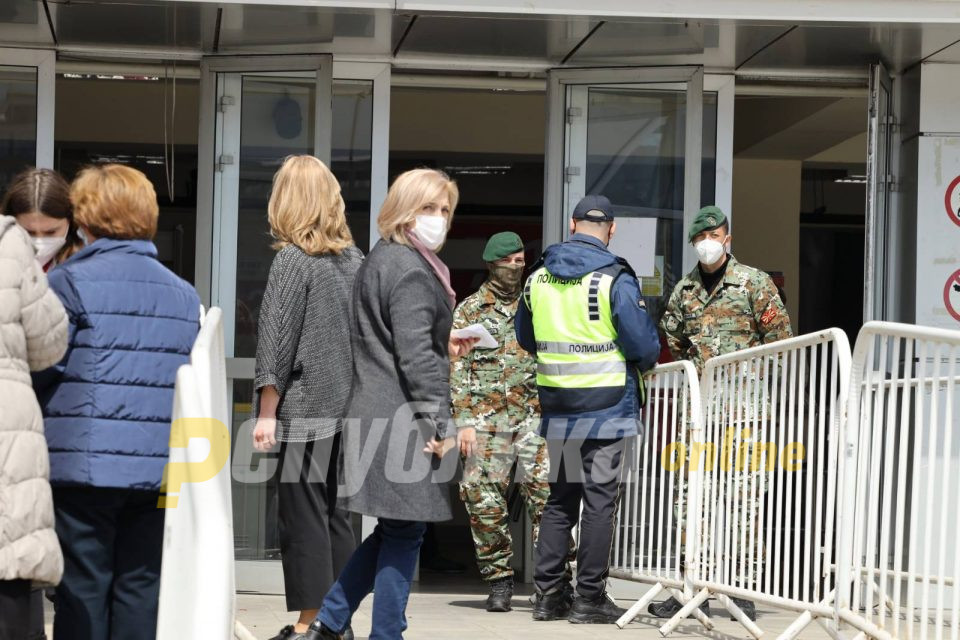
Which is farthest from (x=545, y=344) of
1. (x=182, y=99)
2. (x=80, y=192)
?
(x=182, y=99)

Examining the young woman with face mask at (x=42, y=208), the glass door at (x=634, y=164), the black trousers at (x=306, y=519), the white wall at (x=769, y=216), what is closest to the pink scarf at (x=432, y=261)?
the black trousers at (x=306, y=519)

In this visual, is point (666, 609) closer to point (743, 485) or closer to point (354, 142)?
point (743, 485)

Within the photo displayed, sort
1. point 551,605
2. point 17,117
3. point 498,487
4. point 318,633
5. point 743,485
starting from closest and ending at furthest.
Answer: point 318,633
point 743,485
point 551,605
point 498,487
point 17,117

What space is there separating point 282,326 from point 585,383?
5.58 ft


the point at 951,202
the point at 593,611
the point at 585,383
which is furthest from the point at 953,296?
the point at 593,611

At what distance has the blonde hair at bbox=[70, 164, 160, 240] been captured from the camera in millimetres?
4027

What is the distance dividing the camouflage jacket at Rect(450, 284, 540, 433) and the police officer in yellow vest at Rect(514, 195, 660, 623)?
68 cm

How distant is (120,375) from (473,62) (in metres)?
4.61

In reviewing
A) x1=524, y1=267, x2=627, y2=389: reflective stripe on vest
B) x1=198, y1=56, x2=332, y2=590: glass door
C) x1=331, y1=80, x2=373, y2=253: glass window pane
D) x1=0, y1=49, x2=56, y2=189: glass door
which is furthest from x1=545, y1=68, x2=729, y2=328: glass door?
x1=0, y1=49, x2=56, y2=189: glass door

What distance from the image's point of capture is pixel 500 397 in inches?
282

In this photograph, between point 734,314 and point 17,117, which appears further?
point 17,117

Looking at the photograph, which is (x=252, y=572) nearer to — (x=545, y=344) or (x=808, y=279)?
(x=545, y=344)

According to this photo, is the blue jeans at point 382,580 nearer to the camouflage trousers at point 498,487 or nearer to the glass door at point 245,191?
the camouflage trousers at point 498,487

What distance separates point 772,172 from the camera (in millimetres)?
14508
